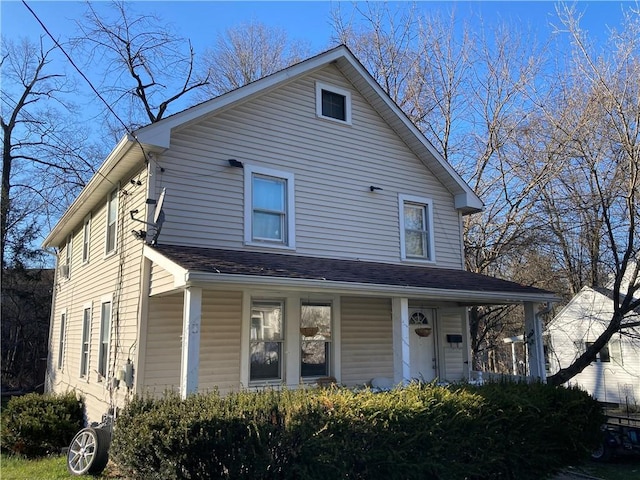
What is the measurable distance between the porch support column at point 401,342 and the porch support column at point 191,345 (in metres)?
3.74

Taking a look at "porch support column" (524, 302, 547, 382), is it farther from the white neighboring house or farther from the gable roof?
the white neighboring house

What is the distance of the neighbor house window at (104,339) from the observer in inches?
412

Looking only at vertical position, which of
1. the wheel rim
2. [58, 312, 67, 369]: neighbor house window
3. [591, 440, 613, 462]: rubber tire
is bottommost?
[591, 440, 613, 462]: rubber tire

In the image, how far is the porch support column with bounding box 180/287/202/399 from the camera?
681 centimetres

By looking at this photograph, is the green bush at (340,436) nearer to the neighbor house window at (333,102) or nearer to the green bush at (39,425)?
the green bush at (39,425)

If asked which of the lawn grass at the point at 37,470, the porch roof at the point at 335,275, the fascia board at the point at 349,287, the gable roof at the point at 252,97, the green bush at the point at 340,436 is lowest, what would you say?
the lawn grass at the point at 37,470

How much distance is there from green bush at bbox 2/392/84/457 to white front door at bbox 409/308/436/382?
7718 millimetres

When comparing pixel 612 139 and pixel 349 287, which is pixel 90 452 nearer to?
pixel 349 287

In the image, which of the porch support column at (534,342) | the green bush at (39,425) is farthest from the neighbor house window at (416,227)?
the green bush at (39,425)

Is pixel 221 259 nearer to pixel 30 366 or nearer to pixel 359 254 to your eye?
pixel 359 254

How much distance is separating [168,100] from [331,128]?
44.5 feet

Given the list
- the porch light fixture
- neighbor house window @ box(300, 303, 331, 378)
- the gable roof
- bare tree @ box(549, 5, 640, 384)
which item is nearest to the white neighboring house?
bare tree @ box(549, 5, 640, 384)

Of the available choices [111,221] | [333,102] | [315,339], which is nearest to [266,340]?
[315,339]

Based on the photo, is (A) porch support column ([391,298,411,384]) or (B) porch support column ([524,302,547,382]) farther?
(B) porch support column ([524,302,547,382])
